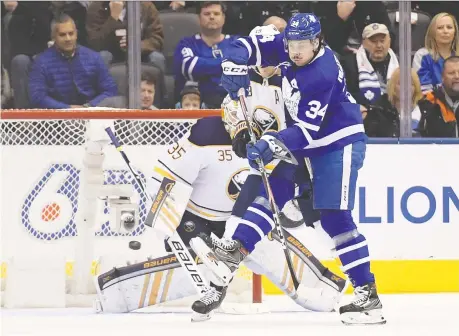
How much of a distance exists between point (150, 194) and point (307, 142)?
2.69 feet

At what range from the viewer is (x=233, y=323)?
4.34m

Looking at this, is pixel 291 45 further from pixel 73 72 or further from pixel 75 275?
pixel 73 72

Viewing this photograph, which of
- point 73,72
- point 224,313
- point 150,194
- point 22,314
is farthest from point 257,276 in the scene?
point 73,72

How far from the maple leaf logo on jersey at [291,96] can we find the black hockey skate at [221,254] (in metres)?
0.49

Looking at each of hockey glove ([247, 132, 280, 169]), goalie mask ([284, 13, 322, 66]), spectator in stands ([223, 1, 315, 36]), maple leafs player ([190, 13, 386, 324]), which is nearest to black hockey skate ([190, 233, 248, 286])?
maple leafs player ([190, 13, 386, 324])

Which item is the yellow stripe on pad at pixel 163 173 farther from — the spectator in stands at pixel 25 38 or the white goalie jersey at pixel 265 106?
the spectator in stands at pixel 25 38

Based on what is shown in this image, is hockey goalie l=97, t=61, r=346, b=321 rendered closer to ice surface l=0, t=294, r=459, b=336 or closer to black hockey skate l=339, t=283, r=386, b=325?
ice surface l=0, t=294, r=459, b=336

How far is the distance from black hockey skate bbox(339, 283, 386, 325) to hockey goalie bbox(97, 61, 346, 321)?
1.70 ft

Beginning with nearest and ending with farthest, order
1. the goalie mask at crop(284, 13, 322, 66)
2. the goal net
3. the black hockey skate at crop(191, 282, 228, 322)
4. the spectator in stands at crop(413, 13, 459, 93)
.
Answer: the goalie mask at crop(284, 13, 322, 66) → the black hockey skate at crop(191, 282, 228, 322) → the goal net → the spectator in stands at crop(413, 13, 459, 93)

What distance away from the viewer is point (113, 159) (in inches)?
204

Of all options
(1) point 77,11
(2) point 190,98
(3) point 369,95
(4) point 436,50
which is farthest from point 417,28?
(1) point 77,11

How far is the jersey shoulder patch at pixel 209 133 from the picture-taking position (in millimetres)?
4656

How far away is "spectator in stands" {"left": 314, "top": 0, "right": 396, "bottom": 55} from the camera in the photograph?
20.2ft

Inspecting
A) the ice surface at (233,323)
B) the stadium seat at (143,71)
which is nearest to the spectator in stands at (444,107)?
the ice surface at (233,323)
